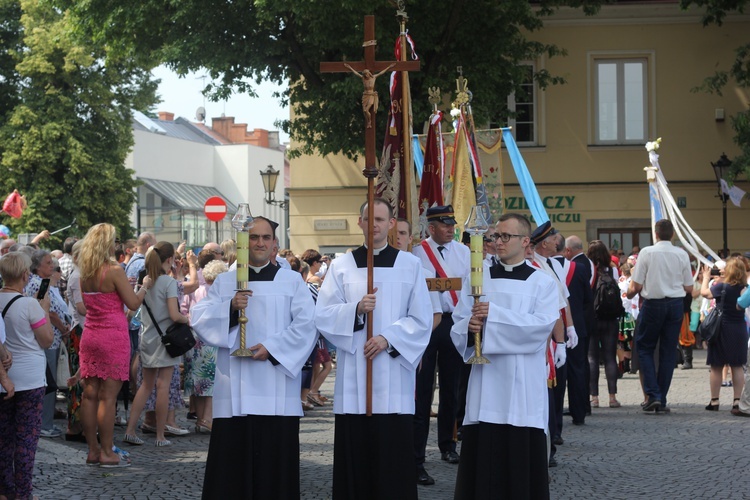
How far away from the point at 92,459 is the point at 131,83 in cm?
3464

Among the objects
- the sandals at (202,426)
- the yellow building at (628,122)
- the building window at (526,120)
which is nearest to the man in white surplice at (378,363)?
the sandals at (202,426)

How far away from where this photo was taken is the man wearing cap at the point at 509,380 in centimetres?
743

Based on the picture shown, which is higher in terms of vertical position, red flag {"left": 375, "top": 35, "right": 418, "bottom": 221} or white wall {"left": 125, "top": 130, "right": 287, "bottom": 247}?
white wall {"left": 125, "top": 130, "right": 287, "bottom": 247}

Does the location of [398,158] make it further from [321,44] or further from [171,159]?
[171,159]

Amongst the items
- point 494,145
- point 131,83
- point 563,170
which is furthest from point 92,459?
point 131,83

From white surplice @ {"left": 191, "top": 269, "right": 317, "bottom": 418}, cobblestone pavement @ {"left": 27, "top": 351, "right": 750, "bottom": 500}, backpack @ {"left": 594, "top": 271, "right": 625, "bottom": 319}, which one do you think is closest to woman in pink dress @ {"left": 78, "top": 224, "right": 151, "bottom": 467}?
cobblestone pavement @ {"left": 27, "top": 351, "right": 750, "bottom": 500}

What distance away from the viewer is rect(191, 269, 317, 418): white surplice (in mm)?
7668

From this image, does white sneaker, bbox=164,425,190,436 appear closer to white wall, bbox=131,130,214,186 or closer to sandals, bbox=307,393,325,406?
sandals, bbox=307,393,325,406

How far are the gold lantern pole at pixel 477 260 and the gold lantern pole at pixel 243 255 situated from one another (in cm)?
138

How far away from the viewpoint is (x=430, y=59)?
A: 80.7 feet

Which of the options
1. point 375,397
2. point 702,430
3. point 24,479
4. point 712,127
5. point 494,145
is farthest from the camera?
point 712,127

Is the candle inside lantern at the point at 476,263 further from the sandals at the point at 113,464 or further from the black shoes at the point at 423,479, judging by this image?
the sandals at the point at 113,464

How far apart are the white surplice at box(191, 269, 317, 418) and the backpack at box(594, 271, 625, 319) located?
23.3ft

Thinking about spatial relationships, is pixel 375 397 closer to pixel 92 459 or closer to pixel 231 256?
pixel 92 459
